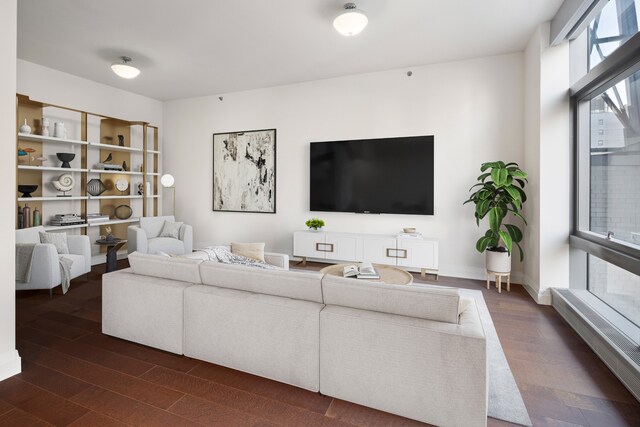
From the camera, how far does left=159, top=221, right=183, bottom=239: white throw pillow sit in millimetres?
5320

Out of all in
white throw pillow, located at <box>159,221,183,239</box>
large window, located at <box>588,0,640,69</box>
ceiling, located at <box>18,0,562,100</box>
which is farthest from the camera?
white throw pillow, located at <box>159,221,183,239</box>

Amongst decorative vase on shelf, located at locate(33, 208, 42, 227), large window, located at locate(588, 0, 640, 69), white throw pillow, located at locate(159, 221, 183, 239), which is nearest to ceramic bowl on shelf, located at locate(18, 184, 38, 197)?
decorative vase on shelf, located at locate(33, 208, 42, 227)

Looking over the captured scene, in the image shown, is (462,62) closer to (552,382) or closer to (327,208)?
(327,208)

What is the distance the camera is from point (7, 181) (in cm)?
207

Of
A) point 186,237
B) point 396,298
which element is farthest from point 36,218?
point 396,298

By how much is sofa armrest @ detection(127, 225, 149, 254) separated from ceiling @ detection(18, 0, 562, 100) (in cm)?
243

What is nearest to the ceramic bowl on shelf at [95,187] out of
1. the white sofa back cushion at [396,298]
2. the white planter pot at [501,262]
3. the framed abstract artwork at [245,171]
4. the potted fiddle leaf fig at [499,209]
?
the framed abstract artwork at [245,171]

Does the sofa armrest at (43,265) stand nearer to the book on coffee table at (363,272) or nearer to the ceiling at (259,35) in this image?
the ceiling at (259,35)

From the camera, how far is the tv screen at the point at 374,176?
4.65 meters

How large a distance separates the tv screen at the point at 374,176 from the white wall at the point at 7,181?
371 centimetres

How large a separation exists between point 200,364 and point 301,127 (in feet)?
13.4

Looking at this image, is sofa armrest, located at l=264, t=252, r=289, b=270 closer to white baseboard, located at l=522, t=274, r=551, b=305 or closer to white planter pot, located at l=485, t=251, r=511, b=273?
white planter pot, located at l=485, t=251, r=511, b=273

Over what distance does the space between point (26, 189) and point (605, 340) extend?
6.35 metres

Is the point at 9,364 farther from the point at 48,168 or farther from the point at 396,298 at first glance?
the point at 48,168
